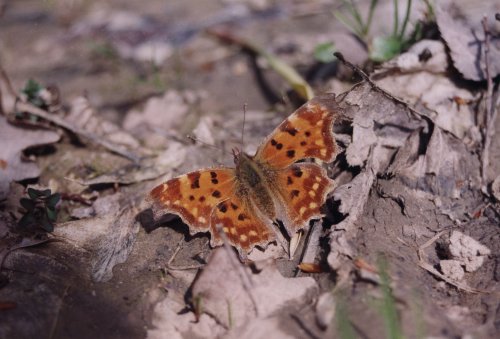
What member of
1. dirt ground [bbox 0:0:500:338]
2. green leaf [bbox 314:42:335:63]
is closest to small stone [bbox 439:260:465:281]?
dirt ground [bbox 0:0:500:338]

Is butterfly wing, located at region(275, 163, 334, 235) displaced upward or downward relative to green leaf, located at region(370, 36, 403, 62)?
downward

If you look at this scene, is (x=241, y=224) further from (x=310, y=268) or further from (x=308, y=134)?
(x=308, y=134)

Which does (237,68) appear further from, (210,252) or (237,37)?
(210,252)

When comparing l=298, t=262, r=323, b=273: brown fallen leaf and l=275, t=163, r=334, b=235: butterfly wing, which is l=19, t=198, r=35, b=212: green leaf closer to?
l=275, t=163, r=334, b=235: butterfly wing

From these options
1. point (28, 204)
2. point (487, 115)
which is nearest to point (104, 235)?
point (28, 204)

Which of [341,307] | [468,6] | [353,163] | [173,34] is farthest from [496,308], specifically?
[173,34]

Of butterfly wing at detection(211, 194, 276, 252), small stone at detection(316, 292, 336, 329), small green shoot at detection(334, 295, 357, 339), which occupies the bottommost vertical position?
butterfly wing at detection(211, 194, 276, 252)
